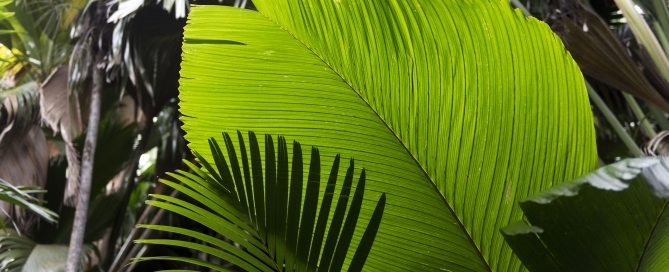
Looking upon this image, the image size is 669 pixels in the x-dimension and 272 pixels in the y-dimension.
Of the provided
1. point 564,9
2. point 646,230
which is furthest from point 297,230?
point 564,9

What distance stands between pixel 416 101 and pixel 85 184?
2.95 m

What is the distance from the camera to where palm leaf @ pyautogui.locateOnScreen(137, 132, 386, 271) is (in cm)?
86

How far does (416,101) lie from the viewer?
37.1 inches

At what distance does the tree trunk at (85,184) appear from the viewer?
3.38 metres

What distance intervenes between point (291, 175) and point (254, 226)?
8 cm

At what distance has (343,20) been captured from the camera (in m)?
0.96

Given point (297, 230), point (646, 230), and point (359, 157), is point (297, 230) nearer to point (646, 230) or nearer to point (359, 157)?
point (359, 157)

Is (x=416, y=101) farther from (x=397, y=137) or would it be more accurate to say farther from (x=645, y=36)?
(x=645, y=36)

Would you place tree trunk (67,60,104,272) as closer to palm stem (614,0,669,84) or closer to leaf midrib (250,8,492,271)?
palm stem (614,0,669,84)

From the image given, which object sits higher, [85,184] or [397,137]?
[397,137]

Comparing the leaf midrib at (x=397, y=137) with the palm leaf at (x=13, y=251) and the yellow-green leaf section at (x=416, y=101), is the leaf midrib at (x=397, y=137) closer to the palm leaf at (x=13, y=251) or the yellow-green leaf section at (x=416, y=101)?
the yellow-green leaf section at (x=416, y=101)

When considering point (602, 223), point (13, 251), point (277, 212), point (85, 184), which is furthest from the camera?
point (13, 251)

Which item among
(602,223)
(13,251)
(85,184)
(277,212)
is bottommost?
(13,251)

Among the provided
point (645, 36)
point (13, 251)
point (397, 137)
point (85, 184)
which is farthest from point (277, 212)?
point (13, 251)
